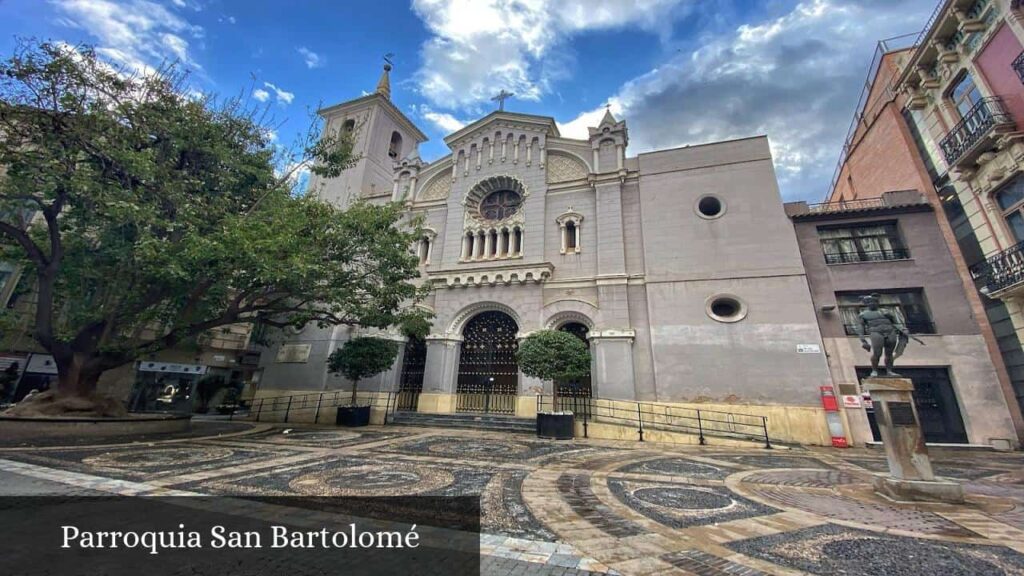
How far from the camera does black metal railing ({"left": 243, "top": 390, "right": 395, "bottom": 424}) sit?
52.7ft

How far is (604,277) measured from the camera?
1541 cm

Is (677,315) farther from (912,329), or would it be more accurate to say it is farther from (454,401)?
(454,401)

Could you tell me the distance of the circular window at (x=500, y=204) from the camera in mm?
18688

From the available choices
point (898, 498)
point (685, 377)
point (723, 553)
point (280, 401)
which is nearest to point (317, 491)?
point (723, 553)

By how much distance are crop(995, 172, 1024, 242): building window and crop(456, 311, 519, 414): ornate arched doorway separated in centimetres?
1476

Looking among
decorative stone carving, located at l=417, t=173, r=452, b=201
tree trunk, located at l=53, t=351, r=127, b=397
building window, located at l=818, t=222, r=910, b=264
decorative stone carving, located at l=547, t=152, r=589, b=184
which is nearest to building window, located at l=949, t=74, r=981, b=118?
building window, located at l=818, t=222, r=910, b=264

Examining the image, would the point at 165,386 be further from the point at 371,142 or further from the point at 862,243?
the point at 862,243

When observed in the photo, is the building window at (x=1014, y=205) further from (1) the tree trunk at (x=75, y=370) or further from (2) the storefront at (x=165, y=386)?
(2) the storefront at (x=165, y=386)

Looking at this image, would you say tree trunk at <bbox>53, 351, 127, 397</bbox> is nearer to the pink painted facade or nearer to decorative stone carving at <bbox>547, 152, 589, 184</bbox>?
decorative stone carving at <bbox>547, 152, 589, 184</bbox>

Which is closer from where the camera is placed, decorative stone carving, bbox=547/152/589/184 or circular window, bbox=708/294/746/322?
circular window, bbox=708/294/746/322

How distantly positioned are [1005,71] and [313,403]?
24559 mm

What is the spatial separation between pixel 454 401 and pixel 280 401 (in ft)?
26.0

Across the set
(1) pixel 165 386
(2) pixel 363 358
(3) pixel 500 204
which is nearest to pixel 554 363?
(2) pixel 363 358

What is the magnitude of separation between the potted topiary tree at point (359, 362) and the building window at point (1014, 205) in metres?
18.8
